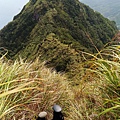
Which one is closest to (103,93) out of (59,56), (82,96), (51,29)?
(82,96)

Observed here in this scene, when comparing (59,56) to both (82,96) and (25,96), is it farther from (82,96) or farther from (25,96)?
(25,96)

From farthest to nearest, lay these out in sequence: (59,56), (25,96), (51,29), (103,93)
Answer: (51,29), (59,56), (25,96), (103,93)

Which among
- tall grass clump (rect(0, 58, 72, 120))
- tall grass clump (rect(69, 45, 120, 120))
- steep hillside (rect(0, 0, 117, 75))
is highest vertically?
steep hillside (rect(0, 0, 117, 75))

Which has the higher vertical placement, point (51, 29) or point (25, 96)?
point (51, 29)

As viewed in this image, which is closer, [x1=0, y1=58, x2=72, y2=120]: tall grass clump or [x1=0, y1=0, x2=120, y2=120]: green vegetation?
[x1=0, y1=58, x2=72, y2=120]: tall grass clump

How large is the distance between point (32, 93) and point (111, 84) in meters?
0.97

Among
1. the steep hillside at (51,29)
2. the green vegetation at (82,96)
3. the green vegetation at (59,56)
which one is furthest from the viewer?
the steep hillside at (51,29)

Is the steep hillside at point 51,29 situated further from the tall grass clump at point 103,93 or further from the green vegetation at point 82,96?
the tall grass clump at point 103,93

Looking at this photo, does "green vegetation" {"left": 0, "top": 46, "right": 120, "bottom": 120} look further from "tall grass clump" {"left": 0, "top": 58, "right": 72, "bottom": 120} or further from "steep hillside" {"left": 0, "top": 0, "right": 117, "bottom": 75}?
"steep hillside" {"left": 0, "top": 0, "right": 117, "bottom": 75}

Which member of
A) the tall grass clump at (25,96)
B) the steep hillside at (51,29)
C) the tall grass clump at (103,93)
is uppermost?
the steep hillside at (51,29)

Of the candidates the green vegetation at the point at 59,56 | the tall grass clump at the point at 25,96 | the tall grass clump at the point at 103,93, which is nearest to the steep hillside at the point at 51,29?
the green vegetation at the point at 59,56

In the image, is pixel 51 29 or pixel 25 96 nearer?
pixel 25 96

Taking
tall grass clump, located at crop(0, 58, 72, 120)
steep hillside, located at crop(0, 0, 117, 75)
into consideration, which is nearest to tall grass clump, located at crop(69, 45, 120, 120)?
tall grass clump, located at crop(0, 58, 72, 120)

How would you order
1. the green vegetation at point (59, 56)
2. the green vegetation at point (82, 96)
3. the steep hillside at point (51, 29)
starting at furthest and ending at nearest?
the steep hillside at point (51, 29)
the green vegetation at point (59, 56)
the green vegetation at point (82, 96)
